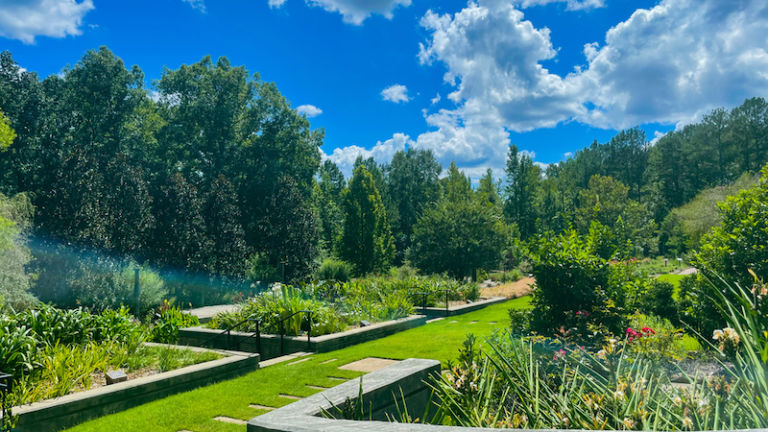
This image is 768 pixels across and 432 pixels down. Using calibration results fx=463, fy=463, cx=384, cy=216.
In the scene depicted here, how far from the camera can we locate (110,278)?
628 inches

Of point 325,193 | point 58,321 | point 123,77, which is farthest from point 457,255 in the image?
point 325,193

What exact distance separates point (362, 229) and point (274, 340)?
62.5 ft

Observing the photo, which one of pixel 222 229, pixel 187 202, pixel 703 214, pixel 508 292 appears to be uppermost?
pixel 187 202

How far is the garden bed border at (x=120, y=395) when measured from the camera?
4832 millimetres

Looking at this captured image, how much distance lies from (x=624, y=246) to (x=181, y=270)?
1737cm

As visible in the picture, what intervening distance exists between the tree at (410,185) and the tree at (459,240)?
77.6 feet

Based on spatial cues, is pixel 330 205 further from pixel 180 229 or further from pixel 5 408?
pixel 5 408

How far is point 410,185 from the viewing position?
50562mm

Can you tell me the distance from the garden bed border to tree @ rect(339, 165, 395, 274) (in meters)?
20.2

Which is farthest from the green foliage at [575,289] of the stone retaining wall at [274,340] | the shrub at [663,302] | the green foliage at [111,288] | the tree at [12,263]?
the tree at [12,263]

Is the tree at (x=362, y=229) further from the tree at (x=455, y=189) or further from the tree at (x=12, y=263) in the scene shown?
the tree at (x=12, y=263)

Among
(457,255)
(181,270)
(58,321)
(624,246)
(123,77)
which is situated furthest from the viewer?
(123,77)

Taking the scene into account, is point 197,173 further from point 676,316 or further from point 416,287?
point 676,316

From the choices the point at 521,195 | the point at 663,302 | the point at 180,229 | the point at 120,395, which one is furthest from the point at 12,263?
the point at 521,195
